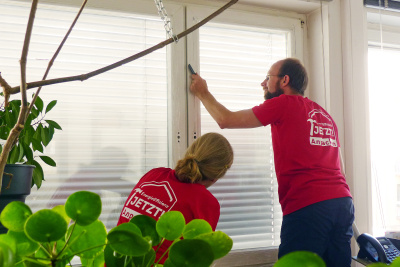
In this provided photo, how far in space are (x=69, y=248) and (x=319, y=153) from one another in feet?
6.84

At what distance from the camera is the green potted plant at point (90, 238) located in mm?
302

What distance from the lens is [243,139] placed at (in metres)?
2.87

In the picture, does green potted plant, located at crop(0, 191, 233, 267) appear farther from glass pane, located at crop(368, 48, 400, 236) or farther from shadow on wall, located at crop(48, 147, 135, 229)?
glass pane, located at crop(368, 48, 400, 236)

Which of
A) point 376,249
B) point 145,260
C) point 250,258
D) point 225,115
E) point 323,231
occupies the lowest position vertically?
point 250,258

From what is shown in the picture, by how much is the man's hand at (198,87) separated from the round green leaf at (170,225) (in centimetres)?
227

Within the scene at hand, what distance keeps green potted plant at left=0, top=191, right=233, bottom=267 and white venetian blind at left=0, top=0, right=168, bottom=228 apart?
→ 2.11 m

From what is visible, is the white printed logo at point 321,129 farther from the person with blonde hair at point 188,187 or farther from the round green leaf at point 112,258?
the round green leaf at point 112,258

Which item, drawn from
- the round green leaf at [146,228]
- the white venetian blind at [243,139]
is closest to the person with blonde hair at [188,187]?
the white venetian blind at [243,139]

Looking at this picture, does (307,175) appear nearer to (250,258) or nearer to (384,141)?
(250,258)

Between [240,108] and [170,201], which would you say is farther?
[240,108]

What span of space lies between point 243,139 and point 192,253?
258 cm

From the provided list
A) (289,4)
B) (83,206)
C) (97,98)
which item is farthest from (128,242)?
(289,4)

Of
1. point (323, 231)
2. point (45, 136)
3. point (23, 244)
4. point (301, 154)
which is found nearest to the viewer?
point (23, 244)

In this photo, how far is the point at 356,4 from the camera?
2.98 m
